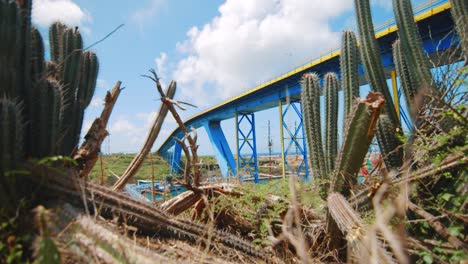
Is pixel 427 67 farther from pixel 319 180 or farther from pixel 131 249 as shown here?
pixel 131 249

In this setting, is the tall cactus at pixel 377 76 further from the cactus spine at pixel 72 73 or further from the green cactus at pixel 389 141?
the cactus spine at pixel 72 73

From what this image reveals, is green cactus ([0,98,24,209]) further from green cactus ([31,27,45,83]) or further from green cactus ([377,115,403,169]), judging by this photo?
green cactus ([377,115,403,169])

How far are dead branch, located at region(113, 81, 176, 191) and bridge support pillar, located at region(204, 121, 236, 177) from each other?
789 inches

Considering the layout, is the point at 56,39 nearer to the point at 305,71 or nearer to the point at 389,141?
the point at 389,141

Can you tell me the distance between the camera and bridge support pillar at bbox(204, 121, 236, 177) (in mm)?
24219

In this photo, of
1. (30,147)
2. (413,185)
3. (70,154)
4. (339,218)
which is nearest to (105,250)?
(30,147)

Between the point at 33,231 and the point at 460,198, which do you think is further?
the point at 460,198

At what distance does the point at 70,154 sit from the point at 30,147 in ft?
1.07

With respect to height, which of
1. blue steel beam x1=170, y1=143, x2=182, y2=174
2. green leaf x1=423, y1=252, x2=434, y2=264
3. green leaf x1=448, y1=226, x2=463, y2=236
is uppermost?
blue steel beam x1=170, y1=143, x2=182, y2=174

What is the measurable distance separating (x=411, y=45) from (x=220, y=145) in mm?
22057

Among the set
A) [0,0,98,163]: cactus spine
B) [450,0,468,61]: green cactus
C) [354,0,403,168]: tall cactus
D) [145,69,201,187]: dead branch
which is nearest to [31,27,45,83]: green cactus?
[0,0,98,163]: cactus spine

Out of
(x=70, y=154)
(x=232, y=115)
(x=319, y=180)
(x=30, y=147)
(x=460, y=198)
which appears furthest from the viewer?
(x=232, y=115)

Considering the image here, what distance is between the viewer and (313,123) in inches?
130

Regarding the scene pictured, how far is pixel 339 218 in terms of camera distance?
1.81 metres
